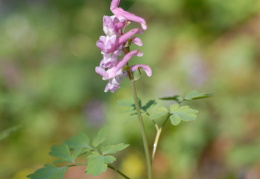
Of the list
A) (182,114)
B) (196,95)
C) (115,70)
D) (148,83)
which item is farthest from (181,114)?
(148,83)

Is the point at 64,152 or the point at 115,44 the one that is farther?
the point at 64,152

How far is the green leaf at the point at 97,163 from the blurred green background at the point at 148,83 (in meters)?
1.32

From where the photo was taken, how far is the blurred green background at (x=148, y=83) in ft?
10.5

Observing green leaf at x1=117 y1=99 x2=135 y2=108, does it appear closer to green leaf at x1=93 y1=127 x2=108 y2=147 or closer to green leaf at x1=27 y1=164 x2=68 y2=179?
green leaf at x1=93 y1=127 x2=108 y2=147

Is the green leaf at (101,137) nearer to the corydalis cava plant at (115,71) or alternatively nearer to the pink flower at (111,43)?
the corydalis cava plant at (115,71)

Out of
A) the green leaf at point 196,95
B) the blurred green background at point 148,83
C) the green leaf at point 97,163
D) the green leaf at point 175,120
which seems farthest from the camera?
the blurred green background at point 148,83

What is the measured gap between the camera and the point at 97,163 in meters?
1.12

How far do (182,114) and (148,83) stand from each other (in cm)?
299

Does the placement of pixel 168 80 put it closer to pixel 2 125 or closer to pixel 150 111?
pixel 2 125

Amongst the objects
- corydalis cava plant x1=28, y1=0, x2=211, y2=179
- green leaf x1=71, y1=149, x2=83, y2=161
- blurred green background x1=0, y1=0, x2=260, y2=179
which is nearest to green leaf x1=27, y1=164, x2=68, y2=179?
corydalis cava plant x1=28, y1=0, x2=211, y2=179

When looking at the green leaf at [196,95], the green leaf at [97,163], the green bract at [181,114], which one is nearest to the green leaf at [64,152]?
the green leaf at [97,163]

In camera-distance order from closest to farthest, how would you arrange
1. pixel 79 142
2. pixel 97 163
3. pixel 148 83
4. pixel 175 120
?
pixel 97 163
pixel 175 120
pixel 79 142
pixel 148 83

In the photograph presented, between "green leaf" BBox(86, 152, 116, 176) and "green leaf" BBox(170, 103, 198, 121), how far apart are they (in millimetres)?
261

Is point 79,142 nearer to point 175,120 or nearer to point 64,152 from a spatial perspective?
point 64,152
